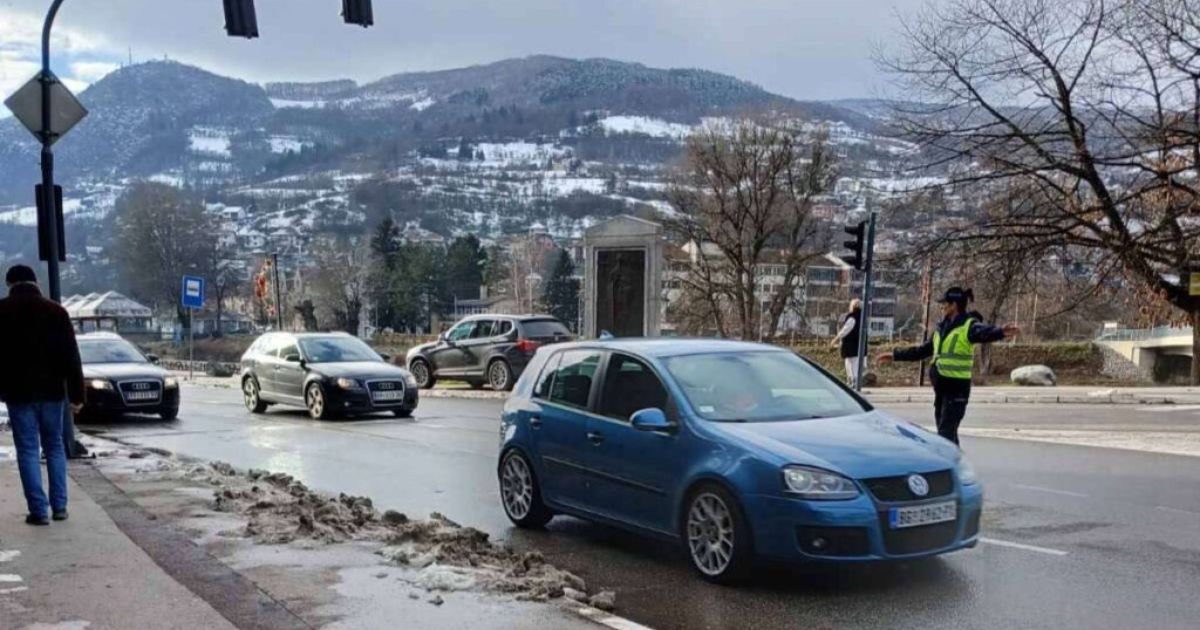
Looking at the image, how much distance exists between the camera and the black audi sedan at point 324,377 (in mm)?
18375

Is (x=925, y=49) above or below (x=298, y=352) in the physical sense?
above

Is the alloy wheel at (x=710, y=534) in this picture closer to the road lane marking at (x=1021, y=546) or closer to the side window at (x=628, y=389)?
the side window at (x=628, y=389)

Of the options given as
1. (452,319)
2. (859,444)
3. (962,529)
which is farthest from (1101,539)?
(452,319)

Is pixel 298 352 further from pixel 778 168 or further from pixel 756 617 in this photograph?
pixel 778 168

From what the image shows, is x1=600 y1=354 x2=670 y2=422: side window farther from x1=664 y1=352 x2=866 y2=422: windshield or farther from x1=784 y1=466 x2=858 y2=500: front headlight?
x1=784 y1=466 x2=858 y2=500: front headlight

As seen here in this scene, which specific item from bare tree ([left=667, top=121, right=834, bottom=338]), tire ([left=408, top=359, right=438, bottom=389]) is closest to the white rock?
tire ([left=408, top=359, right=438, bottom=389])

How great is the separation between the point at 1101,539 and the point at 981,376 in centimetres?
3243

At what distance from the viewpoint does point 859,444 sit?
253 inches

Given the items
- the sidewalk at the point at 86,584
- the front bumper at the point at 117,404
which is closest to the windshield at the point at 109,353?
the front bumper at the point at 117,404

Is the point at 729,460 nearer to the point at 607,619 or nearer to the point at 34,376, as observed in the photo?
the point at 607,619

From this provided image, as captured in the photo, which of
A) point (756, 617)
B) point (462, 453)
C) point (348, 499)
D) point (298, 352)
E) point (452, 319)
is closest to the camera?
point (756, 617)

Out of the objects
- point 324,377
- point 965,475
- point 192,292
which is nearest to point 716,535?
point 965,475

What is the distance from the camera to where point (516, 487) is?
8547 millimetres

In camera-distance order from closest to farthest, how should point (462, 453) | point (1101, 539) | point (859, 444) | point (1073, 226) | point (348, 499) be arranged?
point (859, 444) < point (1101, 539) < point (348, 499) < point (462, 453) < point (1073, 226)
